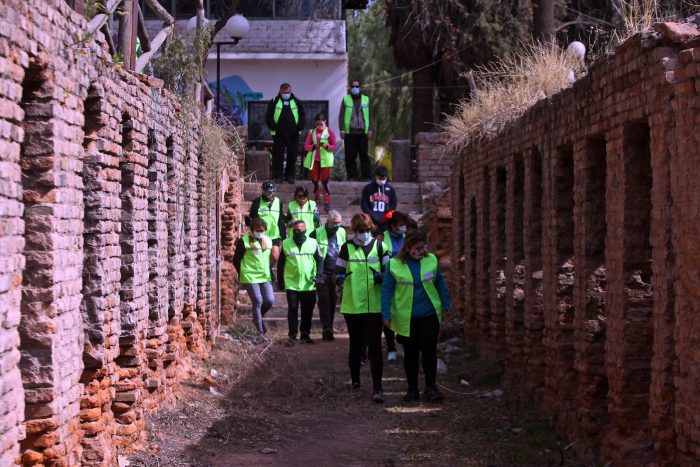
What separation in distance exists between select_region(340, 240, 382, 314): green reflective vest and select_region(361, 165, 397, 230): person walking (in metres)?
6.09

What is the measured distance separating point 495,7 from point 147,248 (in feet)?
58.6

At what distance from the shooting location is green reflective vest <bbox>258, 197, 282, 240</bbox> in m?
18.2

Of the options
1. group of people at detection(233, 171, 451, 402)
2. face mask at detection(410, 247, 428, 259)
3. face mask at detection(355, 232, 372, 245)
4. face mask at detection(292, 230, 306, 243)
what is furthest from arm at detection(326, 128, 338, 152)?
face mask at detection(410, 247, 428, 259)

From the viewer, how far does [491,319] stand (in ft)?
47.9

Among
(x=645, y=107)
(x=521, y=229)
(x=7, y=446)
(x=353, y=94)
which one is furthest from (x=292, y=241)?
(x=7, y=446)

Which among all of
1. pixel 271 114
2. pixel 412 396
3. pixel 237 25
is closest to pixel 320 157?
pixel 271 114

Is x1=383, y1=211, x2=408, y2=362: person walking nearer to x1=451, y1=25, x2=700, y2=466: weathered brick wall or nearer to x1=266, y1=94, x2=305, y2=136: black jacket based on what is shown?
x1=451, y1=25, x2=700, y2=466: weathered brick wall

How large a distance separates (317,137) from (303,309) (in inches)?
230

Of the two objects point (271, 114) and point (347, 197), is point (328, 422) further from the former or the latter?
point (271, 114)

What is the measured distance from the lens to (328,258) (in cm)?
1675

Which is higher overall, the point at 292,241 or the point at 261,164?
the point at 261,164

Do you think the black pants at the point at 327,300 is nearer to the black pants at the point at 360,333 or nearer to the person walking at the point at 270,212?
the person walking at the point at 270,212

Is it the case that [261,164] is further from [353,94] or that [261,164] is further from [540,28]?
[540,28]

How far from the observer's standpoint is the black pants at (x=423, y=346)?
12.1 m
